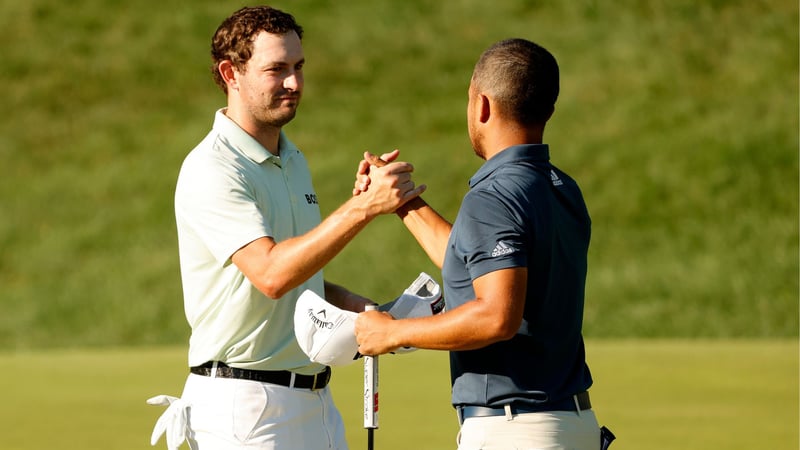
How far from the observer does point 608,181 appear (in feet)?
82.2

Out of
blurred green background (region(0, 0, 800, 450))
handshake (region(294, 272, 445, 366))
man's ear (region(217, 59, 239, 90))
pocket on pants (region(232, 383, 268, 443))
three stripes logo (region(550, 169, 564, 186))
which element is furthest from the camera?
blurred green background (region(0, 0, 800, 450))

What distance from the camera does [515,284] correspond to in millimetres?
3785

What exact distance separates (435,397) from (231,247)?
Result: 757 centimetres

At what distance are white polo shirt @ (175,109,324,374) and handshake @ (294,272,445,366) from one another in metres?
0.40

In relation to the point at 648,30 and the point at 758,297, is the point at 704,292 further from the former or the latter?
the point at 648,30

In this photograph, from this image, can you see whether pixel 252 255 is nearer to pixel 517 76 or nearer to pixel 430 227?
pixel 430 227

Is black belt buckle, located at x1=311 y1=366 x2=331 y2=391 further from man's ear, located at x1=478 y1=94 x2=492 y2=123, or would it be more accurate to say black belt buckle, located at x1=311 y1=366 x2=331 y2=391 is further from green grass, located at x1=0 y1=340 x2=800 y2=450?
green grass, located at x1=0 y1=340 x2=800 y2=450

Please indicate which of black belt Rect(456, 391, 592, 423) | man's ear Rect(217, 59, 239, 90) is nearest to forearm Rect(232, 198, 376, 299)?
→ black belt Rect(456, 391, 592, 423)

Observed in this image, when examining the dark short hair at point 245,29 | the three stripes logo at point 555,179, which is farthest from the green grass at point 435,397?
the three stripes logo at point 555,179

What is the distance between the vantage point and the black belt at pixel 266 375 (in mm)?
4832

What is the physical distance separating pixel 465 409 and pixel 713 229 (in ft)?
66.7

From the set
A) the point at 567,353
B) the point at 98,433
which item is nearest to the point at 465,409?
the point at 567,353

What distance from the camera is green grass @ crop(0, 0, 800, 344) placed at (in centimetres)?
2219

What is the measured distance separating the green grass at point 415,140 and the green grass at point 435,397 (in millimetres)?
6617
